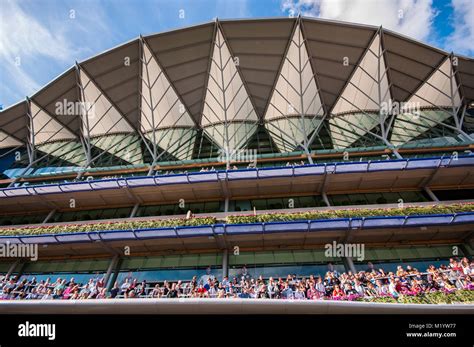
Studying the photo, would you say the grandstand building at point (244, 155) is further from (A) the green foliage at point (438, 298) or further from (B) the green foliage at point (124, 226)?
(A) the green foliage at point (438, 298)

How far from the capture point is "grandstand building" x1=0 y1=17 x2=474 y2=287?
1928 centimetres

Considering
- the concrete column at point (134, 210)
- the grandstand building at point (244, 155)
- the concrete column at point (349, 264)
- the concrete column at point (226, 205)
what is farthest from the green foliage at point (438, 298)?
the concrete column at point (134, 210)

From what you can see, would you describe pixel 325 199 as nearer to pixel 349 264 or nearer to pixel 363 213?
pixel 363 213

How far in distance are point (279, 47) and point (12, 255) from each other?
99.8ft

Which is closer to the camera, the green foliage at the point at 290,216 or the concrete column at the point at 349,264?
the concrete column at the point at 349,264

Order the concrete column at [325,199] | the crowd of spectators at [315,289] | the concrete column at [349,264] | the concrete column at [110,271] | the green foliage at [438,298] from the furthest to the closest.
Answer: the concrete column at [325,199]
the concrete column at [110,271]
the concrete column at [349,264]
the crowd of spectators at [315,289]
the green foliage at [438,298]

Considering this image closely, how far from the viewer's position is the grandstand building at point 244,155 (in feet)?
63.3

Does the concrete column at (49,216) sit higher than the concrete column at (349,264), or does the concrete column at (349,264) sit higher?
the concrete column at (49,216)

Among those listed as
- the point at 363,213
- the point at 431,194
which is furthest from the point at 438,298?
the point at 431,194

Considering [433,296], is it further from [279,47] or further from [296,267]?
[279,47]

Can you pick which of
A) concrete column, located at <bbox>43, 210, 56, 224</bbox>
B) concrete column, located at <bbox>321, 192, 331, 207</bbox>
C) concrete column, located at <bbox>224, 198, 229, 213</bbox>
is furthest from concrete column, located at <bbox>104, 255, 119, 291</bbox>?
concrete column, located at <bbox>321, 192, 331, 207</bbox>

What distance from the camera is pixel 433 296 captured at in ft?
36.1

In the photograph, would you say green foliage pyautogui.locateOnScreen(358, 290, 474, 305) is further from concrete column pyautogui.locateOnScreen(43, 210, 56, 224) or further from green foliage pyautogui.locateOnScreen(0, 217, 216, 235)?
concrete column pyautogui.locateOnScreen(43, 210, 56, 224)

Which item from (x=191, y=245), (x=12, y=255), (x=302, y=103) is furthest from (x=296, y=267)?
(x=12, y=255)
